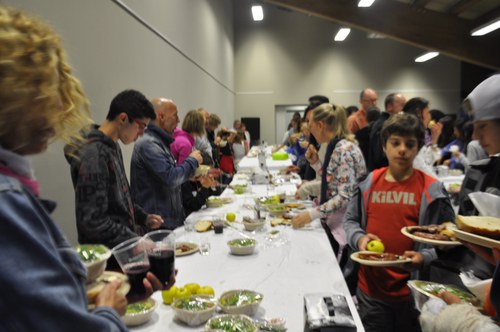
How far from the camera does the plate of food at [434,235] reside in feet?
5.73

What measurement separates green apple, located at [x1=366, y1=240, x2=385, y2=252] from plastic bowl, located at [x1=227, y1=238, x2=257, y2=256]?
63 centimetres

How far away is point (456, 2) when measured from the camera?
7969mm

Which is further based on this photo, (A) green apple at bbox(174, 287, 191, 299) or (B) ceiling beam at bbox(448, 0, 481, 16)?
(B) ceiling beam at bbox(448, 0, 481, 16)

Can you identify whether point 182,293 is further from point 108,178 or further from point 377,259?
point 377,259

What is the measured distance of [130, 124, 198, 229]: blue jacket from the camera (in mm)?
2824

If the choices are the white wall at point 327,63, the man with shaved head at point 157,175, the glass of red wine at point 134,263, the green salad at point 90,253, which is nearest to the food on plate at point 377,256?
the glass of red wine at point 134,263

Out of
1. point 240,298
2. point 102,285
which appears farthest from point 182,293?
point 102,285

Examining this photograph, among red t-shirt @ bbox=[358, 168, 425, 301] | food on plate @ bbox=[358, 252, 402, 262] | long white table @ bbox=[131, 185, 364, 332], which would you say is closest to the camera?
long white table @ bbox=[131, 185, 364, 332]

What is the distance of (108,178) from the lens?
78.0 inches

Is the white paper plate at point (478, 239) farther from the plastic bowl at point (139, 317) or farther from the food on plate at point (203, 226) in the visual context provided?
the food on plate at point (203, 226)

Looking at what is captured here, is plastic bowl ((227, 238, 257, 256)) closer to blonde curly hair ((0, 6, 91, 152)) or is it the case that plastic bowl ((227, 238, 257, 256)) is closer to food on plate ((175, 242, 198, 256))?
food on plate ((175, 242, 198, 256))

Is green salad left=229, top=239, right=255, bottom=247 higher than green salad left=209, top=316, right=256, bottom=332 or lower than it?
higher

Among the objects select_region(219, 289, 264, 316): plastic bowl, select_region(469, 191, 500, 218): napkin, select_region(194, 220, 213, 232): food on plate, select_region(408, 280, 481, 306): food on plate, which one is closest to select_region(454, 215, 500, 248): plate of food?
select_region(469, 191, 500, 218): napkin

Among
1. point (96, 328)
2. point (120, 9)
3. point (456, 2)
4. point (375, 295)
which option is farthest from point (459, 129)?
point (96, 328)
